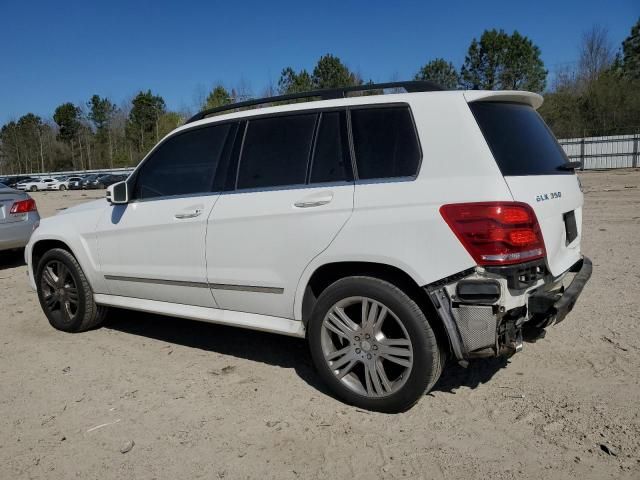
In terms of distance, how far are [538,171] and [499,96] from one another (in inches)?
20.3

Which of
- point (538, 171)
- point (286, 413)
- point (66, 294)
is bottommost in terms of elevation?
point (286, 413)

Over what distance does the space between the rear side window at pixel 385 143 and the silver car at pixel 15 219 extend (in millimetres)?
6612

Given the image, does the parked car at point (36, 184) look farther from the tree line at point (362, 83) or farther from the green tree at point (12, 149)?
the green tree at point (12, 149)

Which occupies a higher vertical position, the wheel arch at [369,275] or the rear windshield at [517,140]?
the rear windshield at [517,140]

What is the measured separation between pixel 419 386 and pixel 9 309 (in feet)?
16.9

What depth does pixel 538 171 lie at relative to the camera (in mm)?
3252

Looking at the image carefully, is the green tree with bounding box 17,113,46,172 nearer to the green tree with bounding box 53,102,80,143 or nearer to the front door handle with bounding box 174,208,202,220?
the green tree with bounding box 53,102,80,143

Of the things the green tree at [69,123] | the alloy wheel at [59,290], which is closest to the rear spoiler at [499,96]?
the alloy wheel at [59,290]

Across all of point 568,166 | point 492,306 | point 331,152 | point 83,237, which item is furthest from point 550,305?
point 83,237

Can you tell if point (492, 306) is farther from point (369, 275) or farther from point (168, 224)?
point (168, 224)

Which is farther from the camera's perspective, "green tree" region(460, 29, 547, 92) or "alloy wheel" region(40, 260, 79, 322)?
"green tree" region(460, 29, 547, 92)

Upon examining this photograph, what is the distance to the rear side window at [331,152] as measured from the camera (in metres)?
3.44

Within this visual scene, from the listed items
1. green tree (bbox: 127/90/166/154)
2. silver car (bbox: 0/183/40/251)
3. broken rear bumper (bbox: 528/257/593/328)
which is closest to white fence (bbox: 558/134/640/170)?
silver car (bbox: 0/183/40/251)

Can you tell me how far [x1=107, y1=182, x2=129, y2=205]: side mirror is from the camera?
4410mm
